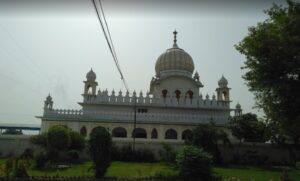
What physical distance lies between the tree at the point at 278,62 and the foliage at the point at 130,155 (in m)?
12.8

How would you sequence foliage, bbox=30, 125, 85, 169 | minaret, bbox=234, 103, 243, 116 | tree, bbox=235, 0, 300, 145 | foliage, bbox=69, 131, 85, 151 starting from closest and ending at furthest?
1. tree, bbox=235, 0, 300, 145
2. foliage, bbox=30, 125, 85, 169
3. foliage, bbox=69, 131, 85, 151
4. minaret, bbox=234, 103, 243, 116

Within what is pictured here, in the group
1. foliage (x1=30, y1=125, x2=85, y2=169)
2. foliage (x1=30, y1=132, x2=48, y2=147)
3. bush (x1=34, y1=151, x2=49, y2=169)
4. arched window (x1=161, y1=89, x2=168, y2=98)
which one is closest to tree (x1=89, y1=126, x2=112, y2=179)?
foliage (x1=30, y1=125, x2=85, y2=169)

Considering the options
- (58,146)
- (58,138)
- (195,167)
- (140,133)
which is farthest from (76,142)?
(195,167)

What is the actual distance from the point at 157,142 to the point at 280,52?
15.5 m

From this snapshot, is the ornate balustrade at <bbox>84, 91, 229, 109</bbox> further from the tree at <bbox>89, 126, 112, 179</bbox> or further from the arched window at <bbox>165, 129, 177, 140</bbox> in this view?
the tree at <bbox>89, 126, 112, 179</bbox>

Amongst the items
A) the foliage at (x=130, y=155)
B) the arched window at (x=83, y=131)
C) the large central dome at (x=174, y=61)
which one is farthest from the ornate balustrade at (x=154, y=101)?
the foliage at (x=130, y=155)

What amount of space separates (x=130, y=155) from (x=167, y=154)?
11.1ft

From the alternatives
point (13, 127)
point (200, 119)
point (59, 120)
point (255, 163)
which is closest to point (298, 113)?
point (255, 163)

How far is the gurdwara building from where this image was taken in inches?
1192

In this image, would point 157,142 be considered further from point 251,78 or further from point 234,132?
point 251,78

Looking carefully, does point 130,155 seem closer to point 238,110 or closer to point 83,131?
point 83,131

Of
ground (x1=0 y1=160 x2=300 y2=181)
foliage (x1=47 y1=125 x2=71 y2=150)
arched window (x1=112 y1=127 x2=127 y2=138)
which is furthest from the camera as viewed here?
arched window (x1=112 y1=127 x2=127 y2=138)

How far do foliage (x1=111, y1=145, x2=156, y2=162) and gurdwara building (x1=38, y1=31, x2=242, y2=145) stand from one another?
1.29m

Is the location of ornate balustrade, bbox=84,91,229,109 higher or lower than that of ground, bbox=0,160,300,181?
higher
